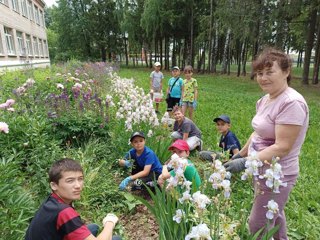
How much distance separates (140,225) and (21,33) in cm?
2279

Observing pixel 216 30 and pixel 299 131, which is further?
pixel 216 30

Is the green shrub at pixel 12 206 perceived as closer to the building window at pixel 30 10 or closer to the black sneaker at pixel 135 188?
the black sneaker at pixel 135 188

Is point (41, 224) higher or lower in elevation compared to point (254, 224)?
higher

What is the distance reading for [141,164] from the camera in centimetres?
377

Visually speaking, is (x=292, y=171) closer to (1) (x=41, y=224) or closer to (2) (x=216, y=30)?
(1) (x=41, y=224)

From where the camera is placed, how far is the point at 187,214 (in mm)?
1948

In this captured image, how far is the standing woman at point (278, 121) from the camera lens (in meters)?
1.77

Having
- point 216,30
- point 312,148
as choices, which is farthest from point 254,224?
point 216,30

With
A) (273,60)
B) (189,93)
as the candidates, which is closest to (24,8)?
(189,93)

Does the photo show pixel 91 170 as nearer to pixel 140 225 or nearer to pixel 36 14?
pixel 140 225

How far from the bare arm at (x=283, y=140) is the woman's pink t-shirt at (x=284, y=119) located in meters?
0.03

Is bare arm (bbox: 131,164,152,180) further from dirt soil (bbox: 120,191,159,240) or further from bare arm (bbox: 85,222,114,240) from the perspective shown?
bare arm (bbox: 85,222,114,240)

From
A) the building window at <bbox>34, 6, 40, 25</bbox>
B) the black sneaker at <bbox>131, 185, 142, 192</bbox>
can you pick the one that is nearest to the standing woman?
the black sneaker at <bbox>131, 185, 142, 192</bbox>

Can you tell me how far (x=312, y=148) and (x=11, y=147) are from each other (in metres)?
4.99
